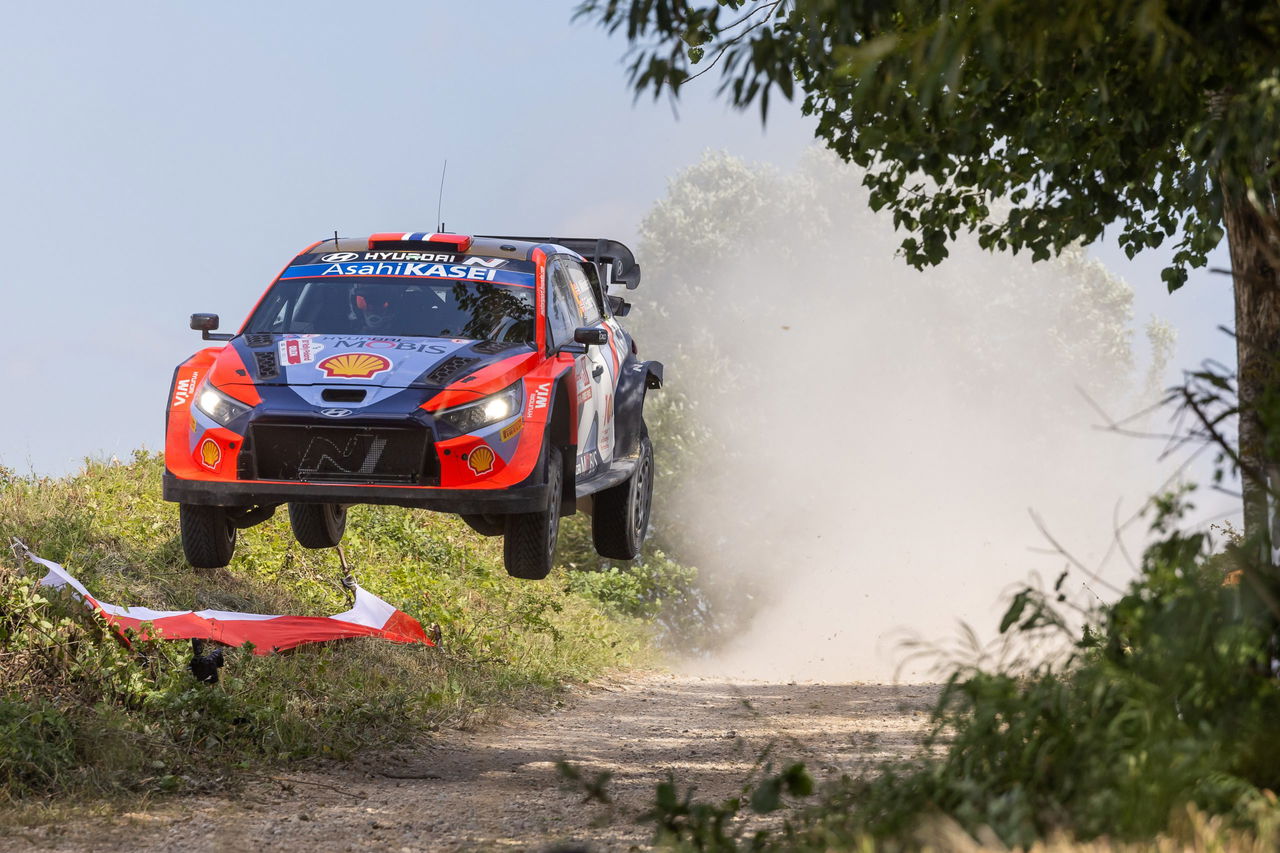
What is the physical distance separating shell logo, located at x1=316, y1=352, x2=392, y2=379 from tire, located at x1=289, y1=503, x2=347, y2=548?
1.95 meters

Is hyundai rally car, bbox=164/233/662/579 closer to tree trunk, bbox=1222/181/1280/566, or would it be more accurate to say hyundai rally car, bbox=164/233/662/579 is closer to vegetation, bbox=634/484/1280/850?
vegetation, bbox=634/484/1280/850

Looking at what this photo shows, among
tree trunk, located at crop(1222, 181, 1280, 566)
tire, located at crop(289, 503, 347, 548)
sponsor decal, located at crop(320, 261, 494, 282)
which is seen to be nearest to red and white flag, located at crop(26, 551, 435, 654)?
tire, located at crop(289, 503, 347, 548)

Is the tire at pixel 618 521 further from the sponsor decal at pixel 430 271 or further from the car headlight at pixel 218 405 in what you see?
the car headlight at pixel 218 405

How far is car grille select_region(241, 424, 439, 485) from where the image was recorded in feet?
24.1

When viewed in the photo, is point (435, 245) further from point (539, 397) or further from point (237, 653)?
point (237, 653)

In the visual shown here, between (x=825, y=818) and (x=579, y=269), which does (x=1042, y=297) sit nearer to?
(x=579, y=269)

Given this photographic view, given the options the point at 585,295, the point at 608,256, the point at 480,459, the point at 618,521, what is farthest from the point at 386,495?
the point at 608,256

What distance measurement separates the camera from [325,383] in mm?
7543

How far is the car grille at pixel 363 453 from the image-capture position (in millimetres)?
7348

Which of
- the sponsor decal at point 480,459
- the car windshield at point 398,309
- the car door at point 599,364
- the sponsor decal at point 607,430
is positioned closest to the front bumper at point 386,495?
the sponsor decal at point 480,459

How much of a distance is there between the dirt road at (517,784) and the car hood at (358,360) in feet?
8.24

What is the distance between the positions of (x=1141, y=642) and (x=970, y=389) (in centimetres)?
3104

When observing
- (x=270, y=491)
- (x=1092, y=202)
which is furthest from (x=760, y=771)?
(x=1092, y=202)

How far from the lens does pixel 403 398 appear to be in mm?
7418
